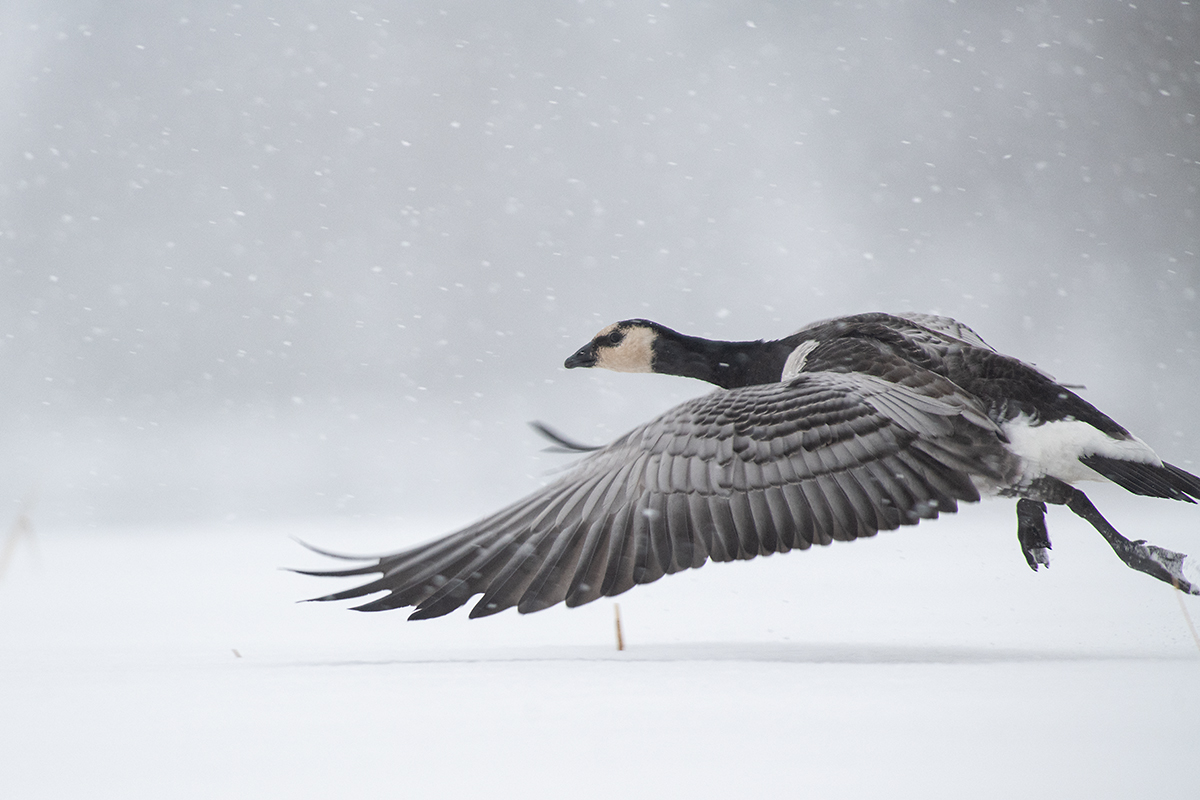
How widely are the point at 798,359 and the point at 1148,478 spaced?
105 cm

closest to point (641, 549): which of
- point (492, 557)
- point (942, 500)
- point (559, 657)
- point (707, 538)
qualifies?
point (707, 538)

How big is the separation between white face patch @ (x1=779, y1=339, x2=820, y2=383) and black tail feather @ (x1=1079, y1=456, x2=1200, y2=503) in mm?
855

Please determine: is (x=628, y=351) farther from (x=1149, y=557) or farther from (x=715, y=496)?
(x=1149, y=557)

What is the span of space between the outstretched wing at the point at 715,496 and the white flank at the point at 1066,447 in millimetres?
183

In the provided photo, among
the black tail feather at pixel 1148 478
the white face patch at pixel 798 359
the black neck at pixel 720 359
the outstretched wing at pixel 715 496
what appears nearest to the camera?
the outstretched wing at pixel 715 496

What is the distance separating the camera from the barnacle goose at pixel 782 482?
83.4 inches

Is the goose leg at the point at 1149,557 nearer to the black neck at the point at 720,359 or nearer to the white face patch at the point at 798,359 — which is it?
the white face patch at the point at 798,359

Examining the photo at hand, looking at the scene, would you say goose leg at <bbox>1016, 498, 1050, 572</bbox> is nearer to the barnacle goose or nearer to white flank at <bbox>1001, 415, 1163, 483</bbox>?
the barnacle goose

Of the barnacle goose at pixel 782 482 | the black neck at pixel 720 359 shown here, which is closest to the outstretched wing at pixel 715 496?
the barnacle goose at pixel 782 482

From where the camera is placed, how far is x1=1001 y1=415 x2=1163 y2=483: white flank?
2.53 meters

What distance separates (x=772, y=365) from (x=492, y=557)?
157 cm

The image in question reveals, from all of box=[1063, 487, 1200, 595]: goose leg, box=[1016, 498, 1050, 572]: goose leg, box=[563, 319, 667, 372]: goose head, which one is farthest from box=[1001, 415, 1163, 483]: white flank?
box=[563, 319, 667, 372]: goose head

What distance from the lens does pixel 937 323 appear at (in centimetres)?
370

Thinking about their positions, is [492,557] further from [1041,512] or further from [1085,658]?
[1041,512]
